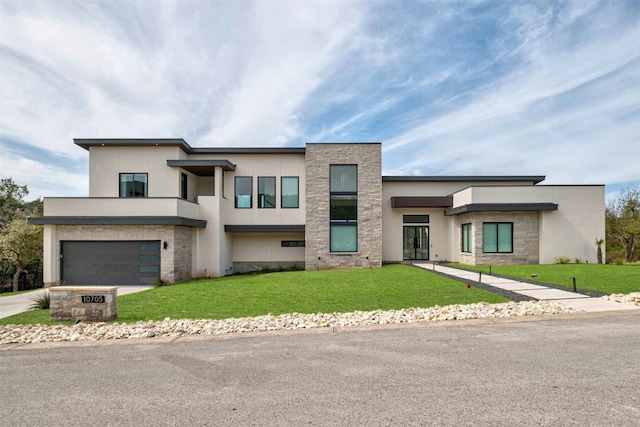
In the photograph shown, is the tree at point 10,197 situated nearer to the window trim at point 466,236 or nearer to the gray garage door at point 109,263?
the gray garage door at point 109,263

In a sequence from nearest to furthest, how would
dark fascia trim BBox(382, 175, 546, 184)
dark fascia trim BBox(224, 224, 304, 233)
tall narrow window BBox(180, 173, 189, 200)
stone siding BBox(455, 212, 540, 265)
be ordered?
tall narrow window BBox(180, 173, 189, 200) < stone siding BBox(455, 212, 540, 265) < dark fascia trim BBox(224, 224, 304, 233) < dark fascia trim BBox(382, 175, 546, 184)

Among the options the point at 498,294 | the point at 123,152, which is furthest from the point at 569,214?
the point at 123,152

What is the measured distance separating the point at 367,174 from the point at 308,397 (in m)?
16.5

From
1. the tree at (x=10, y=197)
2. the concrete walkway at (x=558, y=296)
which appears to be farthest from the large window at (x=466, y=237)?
the tree at (x=10, y=197)

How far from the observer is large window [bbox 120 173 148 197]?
18.2 meters

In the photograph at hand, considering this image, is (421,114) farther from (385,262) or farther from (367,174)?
(385,262)

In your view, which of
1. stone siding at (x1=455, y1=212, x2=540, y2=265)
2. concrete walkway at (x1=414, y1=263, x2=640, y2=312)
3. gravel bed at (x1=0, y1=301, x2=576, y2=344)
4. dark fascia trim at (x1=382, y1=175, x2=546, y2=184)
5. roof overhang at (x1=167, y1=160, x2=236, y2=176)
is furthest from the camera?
dark fascia trim at (x1=382, y1=175, x2=546, y2=184)

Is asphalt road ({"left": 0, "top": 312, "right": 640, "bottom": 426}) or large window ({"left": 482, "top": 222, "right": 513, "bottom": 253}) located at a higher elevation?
large window ({"left": 482, "top": 222, "right": 513, "bottom": 253})

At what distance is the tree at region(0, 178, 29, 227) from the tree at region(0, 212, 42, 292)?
760cm

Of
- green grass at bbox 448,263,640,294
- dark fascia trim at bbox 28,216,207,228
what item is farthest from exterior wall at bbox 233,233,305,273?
green grass at bbox 448,263,640,294

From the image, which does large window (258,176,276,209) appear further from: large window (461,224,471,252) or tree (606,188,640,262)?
tree (606,188,640,262)

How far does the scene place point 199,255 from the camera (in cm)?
1788

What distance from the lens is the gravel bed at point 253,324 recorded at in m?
6.70

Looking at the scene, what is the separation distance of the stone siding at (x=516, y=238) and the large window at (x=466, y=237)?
69 centimetres
